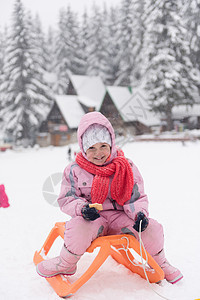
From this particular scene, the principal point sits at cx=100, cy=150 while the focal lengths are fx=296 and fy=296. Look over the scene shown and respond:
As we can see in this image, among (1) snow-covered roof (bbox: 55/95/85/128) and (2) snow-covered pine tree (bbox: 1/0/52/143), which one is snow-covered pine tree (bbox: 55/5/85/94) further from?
(1) snow-covered roof (bbox: 55/95/85/128)

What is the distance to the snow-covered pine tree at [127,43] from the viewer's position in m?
19.5

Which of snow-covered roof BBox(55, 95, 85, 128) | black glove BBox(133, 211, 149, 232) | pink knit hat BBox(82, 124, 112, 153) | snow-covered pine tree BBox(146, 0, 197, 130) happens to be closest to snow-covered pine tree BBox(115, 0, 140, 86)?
snow-covered pine tree BBox(146, 0, 197, 130)

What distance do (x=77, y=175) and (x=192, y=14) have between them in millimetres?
17927

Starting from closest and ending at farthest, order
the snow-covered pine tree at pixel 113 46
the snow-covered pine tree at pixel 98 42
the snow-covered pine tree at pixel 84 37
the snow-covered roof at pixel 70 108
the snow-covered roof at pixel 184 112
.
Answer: the snow-covered roof at pixel 70 108, the snow-covered roof at pixel 184 112, the snow-covered pine tree at pixel 98 42, the snow-covered pine tree at pixel 113 46, the snow-covered pine tree at pixel 84 37

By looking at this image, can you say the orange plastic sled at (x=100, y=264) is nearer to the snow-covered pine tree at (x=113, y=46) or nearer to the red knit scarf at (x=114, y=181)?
the red knit scarf at (x=114, y=181)

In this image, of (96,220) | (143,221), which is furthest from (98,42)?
(143,221)

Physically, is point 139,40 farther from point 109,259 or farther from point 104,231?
point 104,231

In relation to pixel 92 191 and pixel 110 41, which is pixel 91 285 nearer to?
pixel 92 191

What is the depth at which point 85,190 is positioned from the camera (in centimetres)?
208

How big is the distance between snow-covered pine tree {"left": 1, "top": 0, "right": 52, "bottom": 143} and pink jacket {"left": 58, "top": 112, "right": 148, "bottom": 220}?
16.6 metres

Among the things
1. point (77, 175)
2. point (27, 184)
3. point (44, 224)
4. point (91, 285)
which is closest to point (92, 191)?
point (77, 175)

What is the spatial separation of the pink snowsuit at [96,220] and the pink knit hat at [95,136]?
0.03 m

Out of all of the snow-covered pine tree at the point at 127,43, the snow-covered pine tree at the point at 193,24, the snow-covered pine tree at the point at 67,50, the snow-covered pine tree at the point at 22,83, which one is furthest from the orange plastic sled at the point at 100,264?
the snow-covered pine tree at the point at 67,50

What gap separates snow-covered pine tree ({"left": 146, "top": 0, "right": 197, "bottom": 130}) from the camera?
16.4m
